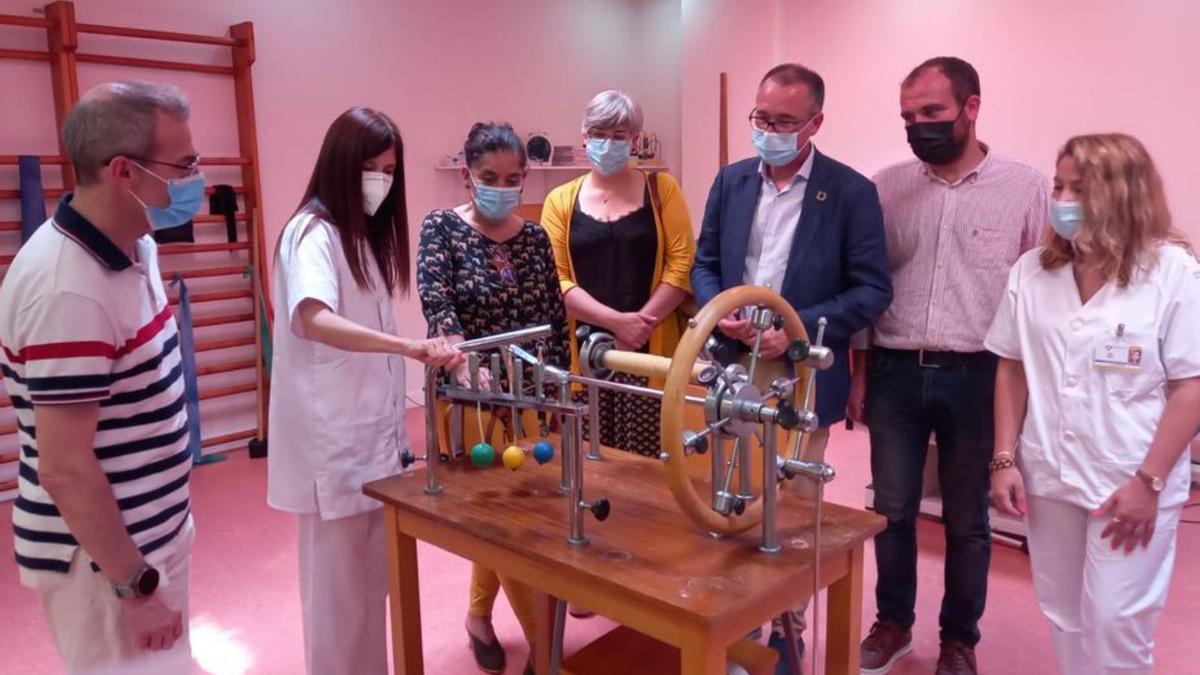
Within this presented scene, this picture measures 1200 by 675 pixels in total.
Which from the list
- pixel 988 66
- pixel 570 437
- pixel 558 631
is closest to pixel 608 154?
pixel 570 437

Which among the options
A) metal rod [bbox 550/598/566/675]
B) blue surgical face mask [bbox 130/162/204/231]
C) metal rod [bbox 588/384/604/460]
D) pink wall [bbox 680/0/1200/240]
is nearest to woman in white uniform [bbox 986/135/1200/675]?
metal rod [bbox 588/384/604/460]

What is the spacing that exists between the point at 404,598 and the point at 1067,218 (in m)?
1.50

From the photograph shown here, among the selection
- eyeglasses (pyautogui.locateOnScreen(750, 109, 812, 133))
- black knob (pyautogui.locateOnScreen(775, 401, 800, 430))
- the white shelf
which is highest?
the white shelf

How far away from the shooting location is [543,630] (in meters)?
1.94

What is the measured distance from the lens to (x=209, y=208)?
4.14 m

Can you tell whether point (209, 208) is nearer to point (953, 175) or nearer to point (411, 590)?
point (411, 590)

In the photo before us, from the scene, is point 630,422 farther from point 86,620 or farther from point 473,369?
point 86,620

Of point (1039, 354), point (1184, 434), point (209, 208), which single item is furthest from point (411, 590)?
point (209, 208)

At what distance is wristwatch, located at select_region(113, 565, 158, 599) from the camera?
1.24 meters

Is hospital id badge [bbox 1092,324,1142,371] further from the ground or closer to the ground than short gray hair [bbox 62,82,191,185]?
closer to the ground

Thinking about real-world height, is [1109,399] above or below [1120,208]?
below

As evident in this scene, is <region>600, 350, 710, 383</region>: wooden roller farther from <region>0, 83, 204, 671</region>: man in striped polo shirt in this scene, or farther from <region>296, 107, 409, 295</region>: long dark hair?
<region>0, 83, 204, 671</region>: man in striped polo shirt

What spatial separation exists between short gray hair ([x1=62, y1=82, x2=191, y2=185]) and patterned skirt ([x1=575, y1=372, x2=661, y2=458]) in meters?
1.36

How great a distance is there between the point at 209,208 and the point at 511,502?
319 centimetres
